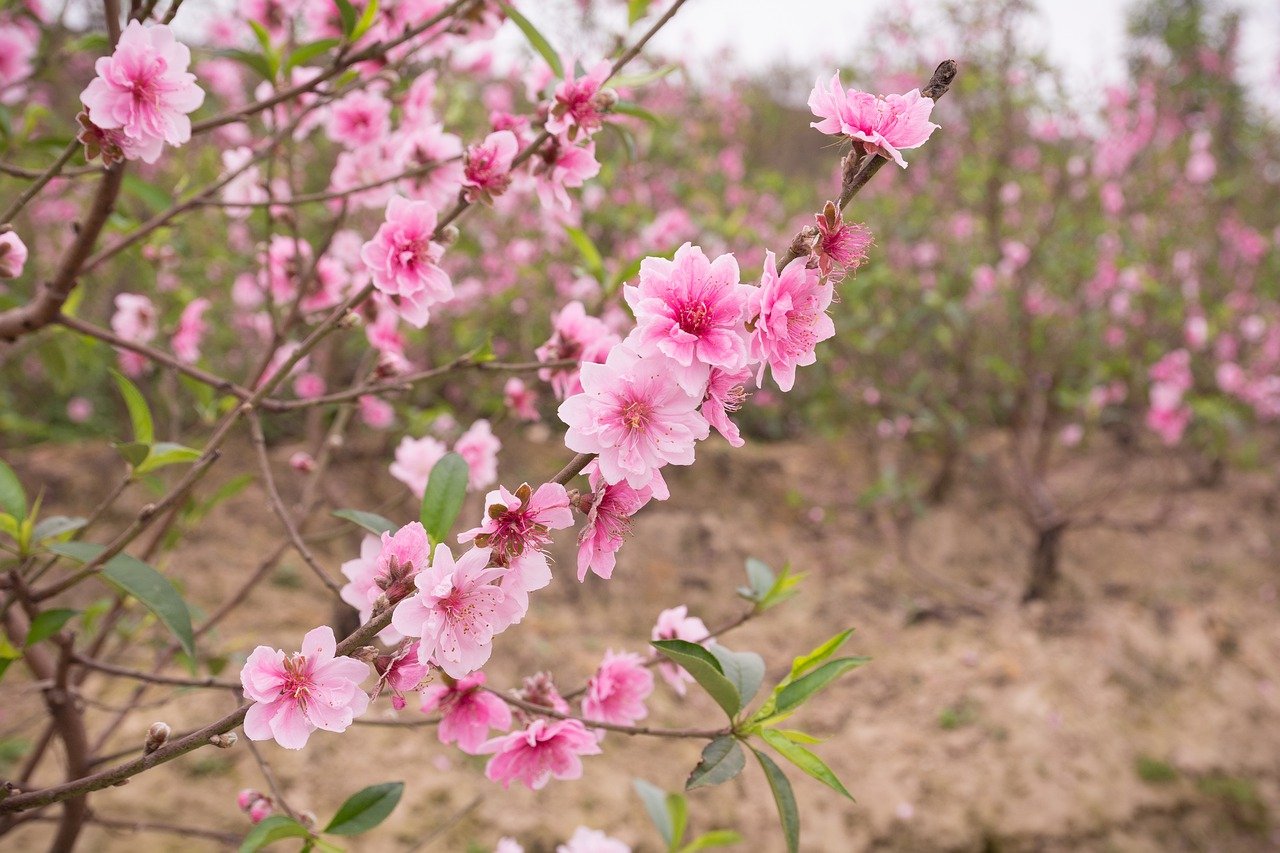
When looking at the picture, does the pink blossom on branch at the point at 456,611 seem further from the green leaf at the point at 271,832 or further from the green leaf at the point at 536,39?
the green leaf at the point at 536,39

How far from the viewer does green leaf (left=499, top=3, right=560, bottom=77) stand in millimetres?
1299

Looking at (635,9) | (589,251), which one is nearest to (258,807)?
(589,251)

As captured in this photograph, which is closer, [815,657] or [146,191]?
[815,657]

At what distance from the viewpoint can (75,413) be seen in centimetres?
439

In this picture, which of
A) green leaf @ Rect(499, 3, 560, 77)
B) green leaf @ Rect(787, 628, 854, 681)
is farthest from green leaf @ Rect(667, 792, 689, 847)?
green leaf @ Rect(499, 3, 560, 77)

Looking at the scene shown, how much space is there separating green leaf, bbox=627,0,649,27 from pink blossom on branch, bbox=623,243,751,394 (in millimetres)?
955

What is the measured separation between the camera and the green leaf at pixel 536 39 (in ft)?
4.26

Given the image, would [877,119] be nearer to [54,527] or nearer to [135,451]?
[135,451]

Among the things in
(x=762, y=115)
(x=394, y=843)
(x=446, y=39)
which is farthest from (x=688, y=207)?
(x=394, y=843)

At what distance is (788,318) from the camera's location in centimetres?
84

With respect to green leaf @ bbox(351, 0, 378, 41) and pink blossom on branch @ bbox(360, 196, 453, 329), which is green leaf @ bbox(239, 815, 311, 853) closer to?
pink blossom on branch @ bbox(360, 196, 453, 329)

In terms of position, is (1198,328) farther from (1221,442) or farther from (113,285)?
(113,285)

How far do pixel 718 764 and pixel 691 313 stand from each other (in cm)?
53

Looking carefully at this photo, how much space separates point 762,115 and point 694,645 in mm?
7167
